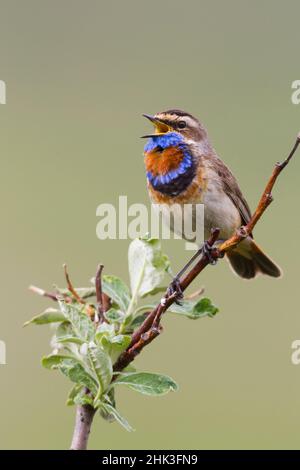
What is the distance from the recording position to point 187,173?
136 inches

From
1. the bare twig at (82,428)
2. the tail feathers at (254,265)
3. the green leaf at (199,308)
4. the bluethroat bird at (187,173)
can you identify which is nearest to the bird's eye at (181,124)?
the bluethroat bird at (187,173)

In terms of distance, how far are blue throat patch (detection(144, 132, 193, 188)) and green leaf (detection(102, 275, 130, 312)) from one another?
4.76 ft

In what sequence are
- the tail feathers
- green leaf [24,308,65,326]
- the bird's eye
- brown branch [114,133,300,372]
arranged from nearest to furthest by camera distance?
brown branch [114,133,300,372]
green leaf [24,308,65,326]
the bird's eye
the tail feathers

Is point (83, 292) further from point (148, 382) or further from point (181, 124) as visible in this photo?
point (181, 124)

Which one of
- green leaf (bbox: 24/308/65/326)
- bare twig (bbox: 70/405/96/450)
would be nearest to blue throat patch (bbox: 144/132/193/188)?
green leaf (bbox: 24/308/65/326)

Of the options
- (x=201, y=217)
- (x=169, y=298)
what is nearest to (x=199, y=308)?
(x=169, y=298)

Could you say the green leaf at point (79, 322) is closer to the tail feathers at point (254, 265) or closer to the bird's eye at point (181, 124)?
the bird's eye at point (181, 124)

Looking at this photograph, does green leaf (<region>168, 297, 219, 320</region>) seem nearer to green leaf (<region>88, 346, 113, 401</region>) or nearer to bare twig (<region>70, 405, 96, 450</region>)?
green leaf (<region>88, 346, 113, 401</region>)

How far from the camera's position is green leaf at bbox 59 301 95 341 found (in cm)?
172

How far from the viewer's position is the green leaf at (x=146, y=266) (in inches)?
76.6

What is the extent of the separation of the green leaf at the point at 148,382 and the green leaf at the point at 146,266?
272mm

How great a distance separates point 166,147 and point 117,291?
5.04 feet

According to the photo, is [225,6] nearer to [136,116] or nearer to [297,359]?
[136,116]

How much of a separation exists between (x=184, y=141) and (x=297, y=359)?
1.29 m
